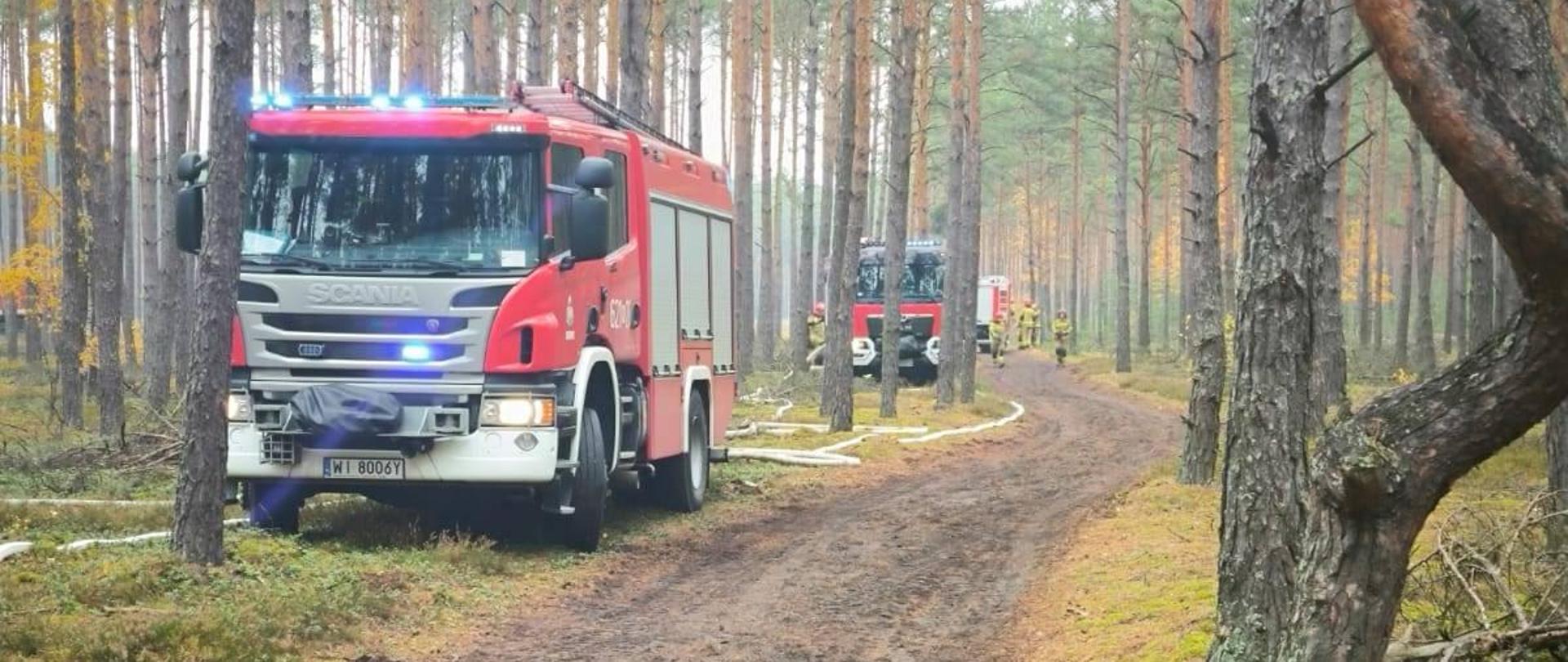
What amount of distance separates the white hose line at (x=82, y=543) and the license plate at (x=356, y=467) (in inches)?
43.2

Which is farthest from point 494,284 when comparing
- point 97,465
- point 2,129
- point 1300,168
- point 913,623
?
point 2,129

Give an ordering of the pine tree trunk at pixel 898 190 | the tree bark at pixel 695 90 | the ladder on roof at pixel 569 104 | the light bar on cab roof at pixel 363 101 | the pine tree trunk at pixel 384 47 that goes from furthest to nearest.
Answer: the tree bark at pixel 695 90 < the pine tree trunk at pixel 384 47 < the pine tree trunk at pixel 898 190 < the ladder on roof at pixel 569 104 < the light bar on cab roof at pixel 363 101

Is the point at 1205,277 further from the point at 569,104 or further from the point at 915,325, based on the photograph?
the point at 915,325

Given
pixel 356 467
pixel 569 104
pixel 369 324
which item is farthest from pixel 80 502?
pixel 569 104

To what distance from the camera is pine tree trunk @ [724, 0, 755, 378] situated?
3016cm

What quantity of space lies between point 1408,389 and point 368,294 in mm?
6990

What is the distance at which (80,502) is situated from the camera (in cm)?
1105

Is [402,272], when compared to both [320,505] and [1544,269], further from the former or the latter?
[1544,269]

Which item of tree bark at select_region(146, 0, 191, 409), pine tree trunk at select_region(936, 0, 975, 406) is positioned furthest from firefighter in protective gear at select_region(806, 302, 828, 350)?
tree bark at select_region(146, 0, 191, 409)

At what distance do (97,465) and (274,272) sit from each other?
566 centimetres

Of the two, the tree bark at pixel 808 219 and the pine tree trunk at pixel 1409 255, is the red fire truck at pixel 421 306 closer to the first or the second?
the tree bark at pixel 808 219

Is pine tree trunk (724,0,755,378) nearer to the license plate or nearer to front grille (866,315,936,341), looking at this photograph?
front grille (866,315,936,341)

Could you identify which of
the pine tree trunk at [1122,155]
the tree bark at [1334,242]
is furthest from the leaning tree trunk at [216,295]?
the pine tree trunk at [1122,155]

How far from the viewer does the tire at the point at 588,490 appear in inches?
410
